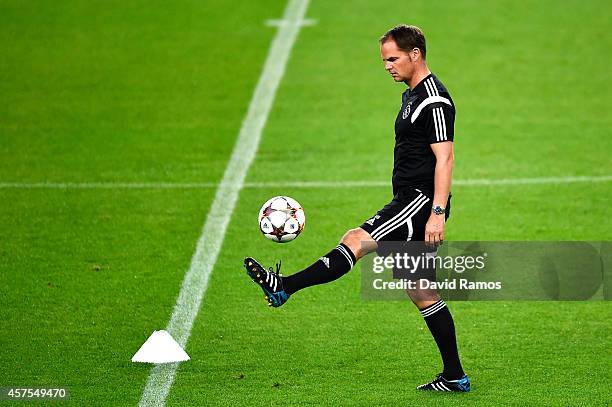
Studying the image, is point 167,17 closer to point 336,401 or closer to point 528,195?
point 528,195

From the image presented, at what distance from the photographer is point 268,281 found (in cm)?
682

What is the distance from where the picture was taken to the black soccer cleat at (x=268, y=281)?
22.2ft

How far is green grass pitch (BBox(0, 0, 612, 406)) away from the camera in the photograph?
7398 mm

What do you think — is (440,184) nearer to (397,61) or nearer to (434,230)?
(434,230)

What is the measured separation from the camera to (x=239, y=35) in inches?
667

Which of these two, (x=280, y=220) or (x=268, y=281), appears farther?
(x=280, y=220)

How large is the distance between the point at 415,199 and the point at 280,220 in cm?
88

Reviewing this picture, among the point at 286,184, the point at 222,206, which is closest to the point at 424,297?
the point at 222,206

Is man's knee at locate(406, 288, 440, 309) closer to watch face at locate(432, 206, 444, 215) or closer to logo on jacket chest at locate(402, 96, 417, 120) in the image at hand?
watch face at locate(432, 206, 444, 215)

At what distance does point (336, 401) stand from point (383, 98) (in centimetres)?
796

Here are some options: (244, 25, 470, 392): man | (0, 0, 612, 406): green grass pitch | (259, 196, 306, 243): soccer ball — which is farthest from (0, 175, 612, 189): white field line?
(244, 25, 470, 392): man

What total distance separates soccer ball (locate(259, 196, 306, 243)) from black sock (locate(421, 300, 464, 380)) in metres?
0.97

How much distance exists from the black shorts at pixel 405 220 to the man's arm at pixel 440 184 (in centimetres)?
13

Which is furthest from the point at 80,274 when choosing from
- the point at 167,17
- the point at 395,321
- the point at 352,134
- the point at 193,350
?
the point at 167,17
